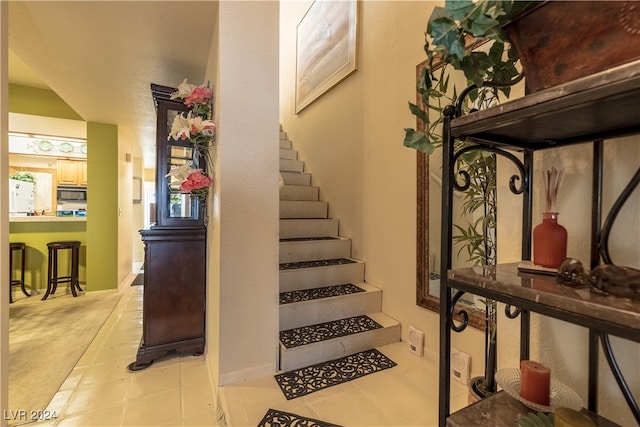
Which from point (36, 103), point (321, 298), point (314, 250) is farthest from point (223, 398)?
point (36, 103)

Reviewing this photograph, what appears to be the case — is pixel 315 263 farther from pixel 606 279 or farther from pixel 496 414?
pixel 606 279

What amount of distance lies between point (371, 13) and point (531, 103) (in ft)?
7.53

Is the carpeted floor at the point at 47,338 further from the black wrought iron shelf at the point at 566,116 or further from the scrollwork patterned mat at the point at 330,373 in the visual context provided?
the black wrought iron shelf at the point at 566,116

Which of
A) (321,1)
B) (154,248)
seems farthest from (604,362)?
(321,1)

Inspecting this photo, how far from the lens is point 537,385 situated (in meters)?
0.73

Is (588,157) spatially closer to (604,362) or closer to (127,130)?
(604,362)

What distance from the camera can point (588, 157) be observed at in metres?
0.75

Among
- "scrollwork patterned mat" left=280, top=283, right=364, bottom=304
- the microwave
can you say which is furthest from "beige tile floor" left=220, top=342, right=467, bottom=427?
the microwave

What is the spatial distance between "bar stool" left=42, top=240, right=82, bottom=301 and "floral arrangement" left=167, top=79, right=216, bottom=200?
10.4 ft

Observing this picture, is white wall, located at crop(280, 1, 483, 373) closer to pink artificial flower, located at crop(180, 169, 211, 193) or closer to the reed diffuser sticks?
the reed diffuser sticks

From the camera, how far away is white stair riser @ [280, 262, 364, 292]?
2.12 meters

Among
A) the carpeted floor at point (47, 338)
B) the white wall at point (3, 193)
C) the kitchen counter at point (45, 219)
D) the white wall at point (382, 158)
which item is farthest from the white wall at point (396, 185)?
the kitchen counter at point (45, 219)

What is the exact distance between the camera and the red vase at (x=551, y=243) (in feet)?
2.28

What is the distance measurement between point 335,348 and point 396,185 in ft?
3.93
